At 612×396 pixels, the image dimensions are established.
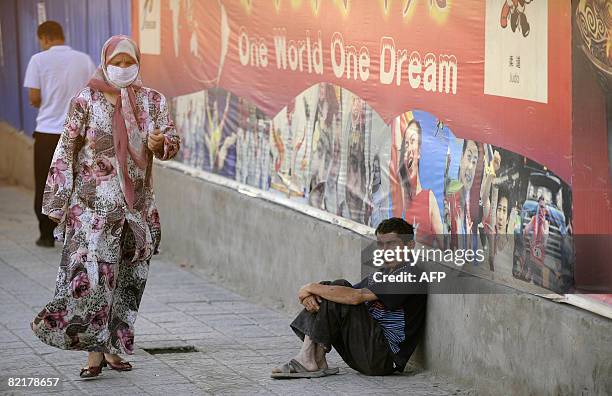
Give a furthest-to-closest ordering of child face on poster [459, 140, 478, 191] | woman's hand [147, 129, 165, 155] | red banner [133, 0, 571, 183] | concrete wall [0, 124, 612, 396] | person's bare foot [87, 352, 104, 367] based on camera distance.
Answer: person's bare foot [87, 352, 104, 367], woman's hand [147, 129, 165, 155], child face on poster [459, 140, 478, 191], red banner [133, 0, 571, 183], concrete wall [0, 124, 612, 396]

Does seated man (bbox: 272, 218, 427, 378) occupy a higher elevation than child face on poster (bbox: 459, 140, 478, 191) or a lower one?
lower

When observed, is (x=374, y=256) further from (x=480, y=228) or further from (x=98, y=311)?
(x=98, y=311)

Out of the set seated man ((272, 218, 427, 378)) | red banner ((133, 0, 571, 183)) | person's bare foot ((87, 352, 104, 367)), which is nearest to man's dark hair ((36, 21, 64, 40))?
red banner ((133, 0, 571, 183))

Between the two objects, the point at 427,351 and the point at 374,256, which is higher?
the point at 374,256

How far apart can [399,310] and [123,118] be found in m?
1.77

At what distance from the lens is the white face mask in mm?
6738

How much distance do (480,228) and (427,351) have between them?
2.71 ft

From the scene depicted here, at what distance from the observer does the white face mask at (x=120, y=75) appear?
674 cm

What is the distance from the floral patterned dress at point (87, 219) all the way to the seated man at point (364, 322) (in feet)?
3.27

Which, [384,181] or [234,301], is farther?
[234,301]

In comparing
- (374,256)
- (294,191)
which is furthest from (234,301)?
(374,256)

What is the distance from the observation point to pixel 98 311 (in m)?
6.77

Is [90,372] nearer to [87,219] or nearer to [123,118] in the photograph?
[87,219]

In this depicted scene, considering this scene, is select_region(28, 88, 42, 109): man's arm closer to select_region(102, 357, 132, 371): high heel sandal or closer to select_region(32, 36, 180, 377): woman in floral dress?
select_region(32, 36, 180, 377): woman in floral dress
